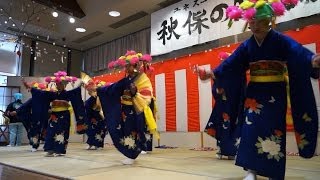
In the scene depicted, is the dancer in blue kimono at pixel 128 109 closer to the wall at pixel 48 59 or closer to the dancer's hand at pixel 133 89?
the dancer's hand at pixel 133 89

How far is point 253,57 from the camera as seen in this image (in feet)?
7.37

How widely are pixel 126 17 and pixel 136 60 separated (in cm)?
361

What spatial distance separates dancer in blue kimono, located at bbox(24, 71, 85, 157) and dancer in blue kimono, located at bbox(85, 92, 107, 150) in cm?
91

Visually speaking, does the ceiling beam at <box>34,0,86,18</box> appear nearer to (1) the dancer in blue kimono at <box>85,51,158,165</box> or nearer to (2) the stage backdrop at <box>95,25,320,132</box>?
(2) the stage backdrop at <box>95,25,320,132</box>

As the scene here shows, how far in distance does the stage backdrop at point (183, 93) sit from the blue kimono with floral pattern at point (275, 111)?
10.1 ft

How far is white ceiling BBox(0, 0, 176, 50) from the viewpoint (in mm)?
6492

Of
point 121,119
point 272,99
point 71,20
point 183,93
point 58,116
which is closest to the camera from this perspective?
point 272,99

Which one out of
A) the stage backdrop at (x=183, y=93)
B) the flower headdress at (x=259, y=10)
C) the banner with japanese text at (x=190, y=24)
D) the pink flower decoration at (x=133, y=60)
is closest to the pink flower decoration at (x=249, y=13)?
the flower headdress at (x=259, y=10)

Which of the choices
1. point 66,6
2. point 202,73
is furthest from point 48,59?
point 202,73

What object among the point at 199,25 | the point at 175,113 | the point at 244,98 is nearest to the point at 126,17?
the point at 199,25

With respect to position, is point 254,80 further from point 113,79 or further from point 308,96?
point 113,79

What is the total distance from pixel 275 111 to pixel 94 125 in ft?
14.8

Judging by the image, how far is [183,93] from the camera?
6.16 metres

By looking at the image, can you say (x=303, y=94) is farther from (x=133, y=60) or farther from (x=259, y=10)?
(x=133, y=60)
